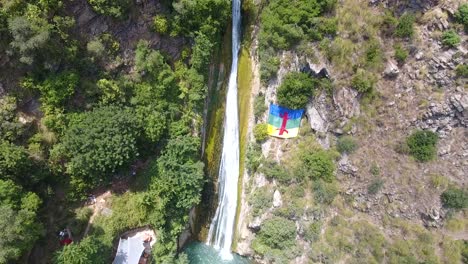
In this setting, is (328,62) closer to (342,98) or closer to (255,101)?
(342,98)

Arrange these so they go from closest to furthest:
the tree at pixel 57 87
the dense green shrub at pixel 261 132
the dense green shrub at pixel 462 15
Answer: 1. the tree at pixel 57 87
2. the dense green shrub at pixel 462 15
3. the dense green shrub at pixel 261 132

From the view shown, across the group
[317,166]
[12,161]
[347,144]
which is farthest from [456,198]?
[12,161]

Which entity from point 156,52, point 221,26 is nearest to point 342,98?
point 221,26

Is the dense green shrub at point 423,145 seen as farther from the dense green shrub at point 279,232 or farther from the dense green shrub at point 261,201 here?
the dense green shrub at point 261,201

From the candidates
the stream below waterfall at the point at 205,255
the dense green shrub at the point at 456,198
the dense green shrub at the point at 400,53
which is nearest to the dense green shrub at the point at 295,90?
the dense green shrub at the point at 400,53

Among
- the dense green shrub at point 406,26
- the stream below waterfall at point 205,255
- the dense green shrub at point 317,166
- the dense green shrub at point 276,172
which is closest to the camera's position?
the dense green shrub at point 406,26

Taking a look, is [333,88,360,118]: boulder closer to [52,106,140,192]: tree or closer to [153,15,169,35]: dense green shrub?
[153,15,169,35]: dense green shrub

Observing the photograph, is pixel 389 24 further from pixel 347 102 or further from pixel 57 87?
pixel 57 87
